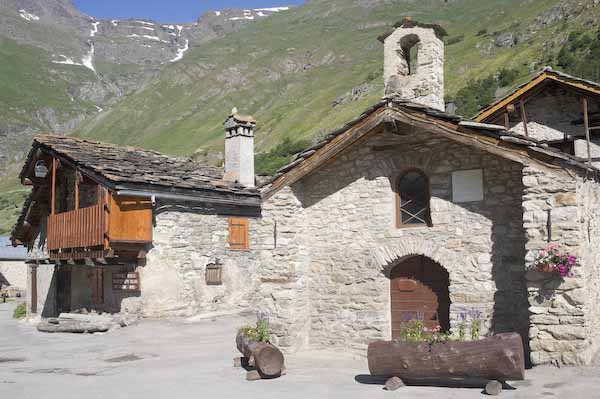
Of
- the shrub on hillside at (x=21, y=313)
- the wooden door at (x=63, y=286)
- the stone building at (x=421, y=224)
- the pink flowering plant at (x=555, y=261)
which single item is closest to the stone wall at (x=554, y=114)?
the stone building at (x=421, y=224)

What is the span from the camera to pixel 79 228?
18.5 meters

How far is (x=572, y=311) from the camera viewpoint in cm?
908

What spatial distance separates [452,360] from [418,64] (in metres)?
6.68

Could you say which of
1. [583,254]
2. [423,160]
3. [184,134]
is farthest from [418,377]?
[184,134]

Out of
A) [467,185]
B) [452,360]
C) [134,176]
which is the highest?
[134,176]

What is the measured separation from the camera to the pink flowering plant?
8.98m

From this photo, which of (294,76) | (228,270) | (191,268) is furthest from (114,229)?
(294,76)

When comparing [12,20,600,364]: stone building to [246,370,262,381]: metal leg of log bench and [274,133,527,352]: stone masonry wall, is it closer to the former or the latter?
[274,133,527,352]: stone masonry wall

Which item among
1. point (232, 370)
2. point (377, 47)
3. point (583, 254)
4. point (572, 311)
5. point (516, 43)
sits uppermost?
point (377, 47)

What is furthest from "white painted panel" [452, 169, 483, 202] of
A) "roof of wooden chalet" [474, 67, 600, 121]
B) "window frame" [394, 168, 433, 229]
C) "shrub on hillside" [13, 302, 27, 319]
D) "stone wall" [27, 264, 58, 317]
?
"shrub on hillside" [13, 302, 27, 319]

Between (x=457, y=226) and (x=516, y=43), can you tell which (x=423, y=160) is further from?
(x=516, y=43)

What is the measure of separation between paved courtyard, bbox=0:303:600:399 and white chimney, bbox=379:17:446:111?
5480mm

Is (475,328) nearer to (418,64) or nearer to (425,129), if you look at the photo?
(425,129)

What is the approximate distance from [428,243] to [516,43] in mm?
64942
